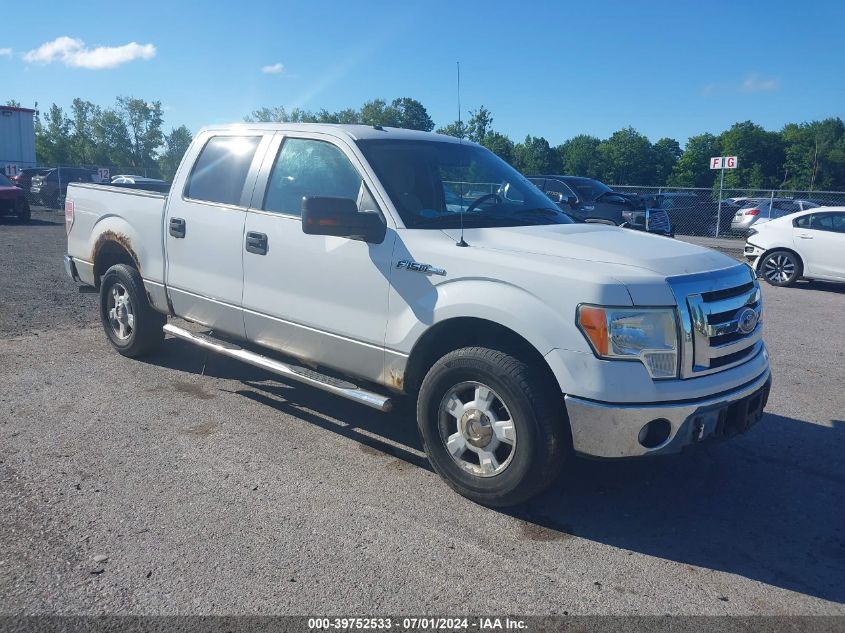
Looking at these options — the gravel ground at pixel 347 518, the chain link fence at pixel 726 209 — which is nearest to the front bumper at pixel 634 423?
the gravel ground at pixel 347 518

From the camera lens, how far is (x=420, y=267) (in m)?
4.18

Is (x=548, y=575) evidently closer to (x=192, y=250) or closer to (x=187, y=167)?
(x=192, y=250)

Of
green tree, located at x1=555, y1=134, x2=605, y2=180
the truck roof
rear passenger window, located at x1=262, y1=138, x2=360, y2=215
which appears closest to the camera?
rear passenger window, located at x1=262, y1=138, x2=360, y2=215

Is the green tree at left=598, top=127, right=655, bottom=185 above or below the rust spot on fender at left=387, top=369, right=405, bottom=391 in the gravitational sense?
above

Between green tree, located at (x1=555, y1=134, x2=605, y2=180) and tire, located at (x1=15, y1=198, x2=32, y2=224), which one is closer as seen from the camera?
tire, located at (x1=15, y1=198, x2=32, y2=224)

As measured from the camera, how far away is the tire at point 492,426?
3.72 metres

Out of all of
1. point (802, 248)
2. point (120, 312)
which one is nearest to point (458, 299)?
point (120, 312)

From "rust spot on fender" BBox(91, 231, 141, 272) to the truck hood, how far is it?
3244 mm

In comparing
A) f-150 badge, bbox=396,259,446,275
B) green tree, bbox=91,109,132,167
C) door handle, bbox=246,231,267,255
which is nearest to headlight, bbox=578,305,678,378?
f-150 badge, bbox=396,259,446,275

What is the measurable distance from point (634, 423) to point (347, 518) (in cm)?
155

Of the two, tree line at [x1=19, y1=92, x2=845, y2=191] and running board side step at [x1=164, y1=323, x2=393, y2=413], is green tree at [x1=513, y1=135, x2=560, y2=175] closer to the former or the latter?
tree line at [x1=19, y1=92, x2=845, y2=191]

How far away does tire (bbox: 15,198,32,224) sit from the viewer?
22734mm

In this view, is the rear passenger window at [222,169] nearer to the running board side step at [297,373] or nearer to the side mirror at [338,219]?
the running board side step at [297,373]

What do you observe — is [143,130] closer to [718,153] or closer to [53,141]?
[53,141]
